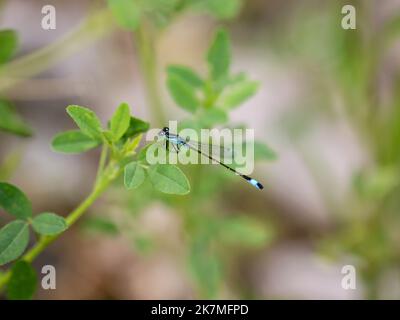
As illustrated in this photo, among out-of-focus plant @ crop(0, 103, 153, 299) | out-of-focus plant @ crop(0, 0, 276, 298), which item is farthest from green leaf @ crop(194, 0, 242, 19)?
out-of-focus plant @ crop(0, 103, 153, 299)

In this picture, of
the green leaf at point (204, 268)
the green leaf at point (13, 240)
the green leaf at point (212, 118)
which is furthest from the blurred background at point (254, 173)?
the green leaf at point (13, 240)

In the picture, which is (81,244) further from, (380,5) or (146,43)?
(380,5)

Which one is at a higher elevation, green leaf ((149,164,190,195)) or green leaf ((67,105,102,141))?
green leaf ((67,105,102,141))

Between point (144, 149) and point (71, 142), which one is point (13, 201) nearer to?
point (71, 142)

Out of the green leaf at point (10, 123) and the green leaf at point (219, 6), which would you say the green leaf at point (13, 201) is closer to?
the green leaf at point (10, 123)

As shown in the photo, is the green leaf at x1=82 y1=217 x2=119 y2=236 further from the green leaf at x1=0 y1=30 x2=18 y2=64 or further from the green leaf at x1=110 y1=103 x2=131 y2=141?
the green leaf at x1=110 y1=103 x2=131 y2=141

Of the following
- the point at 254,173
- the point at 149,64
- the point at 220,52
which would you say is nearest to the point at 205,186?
the point at 149,64
